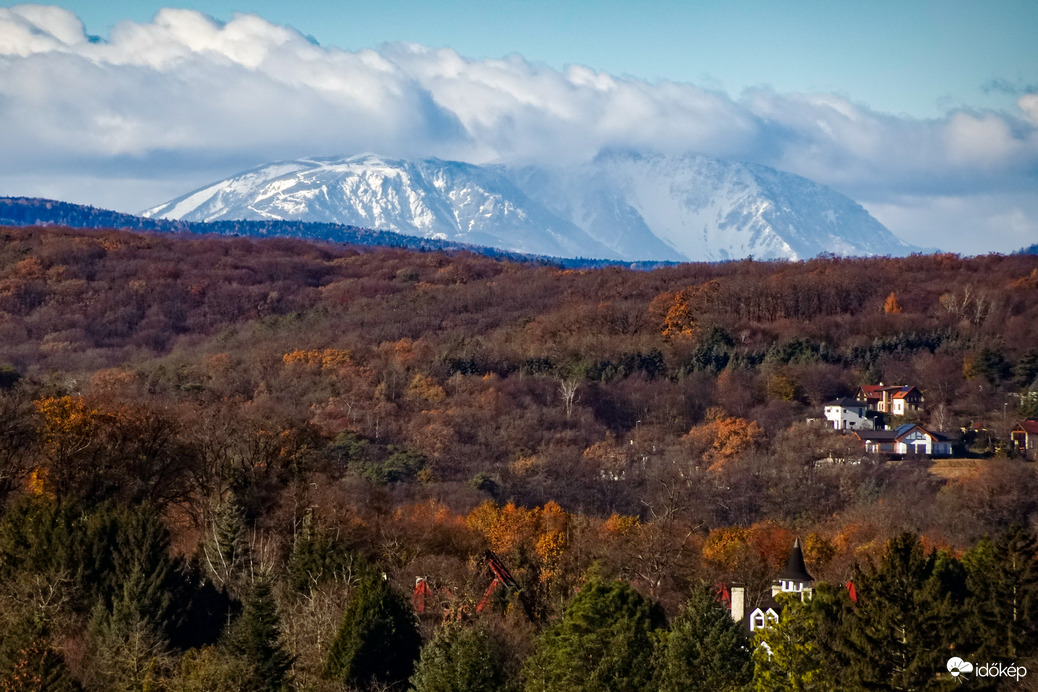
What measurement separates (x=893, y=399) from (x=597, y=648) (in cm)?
7365

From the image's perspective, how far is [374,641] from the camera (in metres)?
34.0

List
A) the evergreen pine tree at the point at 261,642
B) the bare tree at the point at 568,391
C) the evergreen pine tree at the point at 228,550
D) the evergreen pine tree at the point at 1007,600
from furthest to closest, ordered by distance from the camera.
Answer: the bare tree at the point at 568,391, the evergreen pine tree at the point at 228,550, the evergreen pine tree at the point at 261,642, the evergreen pine tree at the point at 1007,600

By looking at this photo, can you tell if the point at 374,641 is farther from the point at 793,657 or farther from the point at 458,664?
the point at 793,657

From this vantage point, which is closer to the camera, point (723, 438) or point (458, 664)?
point (458, 664)

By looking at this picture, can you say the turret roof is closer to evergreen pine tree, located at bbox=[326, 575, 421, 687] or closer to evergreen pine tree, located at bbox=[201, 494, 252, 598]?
evergreen pine tree, located at bbox=[326, 575, 421, 687]

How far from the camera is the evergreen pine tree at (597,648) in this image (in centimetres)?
3114

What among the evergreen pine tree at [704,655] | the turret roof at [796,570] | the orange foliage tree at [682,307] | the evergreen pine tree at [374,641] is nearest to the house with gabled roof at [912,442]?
the orange foliage tree at [682,307]

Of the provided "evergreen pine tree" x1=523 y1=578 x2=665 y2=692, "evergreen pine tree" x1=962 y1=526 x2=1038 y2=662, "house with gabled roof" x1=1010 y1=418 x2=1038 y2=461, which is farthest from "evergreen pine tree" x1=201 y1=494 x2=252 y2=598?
"house with gabled roof" x1=1010 y1=418 x2=1038 y2=461

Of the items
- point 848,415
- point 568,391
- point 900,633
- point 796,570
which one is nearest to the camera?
point 900,633

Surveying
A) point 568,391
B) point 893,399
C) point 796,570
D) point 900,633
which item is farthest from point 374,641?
point 893,399

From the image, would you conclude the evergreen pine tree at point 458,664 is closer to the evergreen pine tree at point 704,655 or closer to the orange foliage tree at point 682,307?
the evergreen pine tree at point 704,655

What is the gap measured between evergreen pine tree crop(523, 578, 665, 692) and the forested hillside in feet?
0.25

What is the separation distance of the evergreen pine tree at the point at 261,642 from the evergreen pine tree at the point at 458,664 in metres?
2.88

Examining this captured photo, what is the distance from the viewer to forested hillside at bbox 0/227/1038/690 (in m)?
31.5
